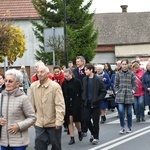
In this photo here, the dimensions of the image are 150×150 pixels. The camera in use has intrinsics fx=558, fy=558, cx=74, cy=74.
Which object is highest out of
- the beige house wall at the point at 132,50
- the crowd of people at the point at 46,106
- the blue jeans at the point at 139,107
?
the beige house wall at the point at 132,50

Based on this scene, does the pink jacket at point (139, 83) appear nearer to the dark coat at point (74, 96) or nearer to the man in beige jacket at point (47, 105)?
the dark coat at point (74, 96)

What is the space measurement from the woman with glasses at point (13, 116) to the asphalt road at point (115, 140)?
4827 mm

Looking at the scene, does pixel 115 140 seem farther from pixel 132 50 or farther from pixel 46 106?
pixel 132 50

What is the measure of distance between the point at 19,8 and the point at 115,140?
4007cm

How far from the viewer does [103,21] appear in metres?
68.6

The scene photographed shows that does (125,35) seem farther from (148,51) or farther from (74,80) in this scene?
(74,80)

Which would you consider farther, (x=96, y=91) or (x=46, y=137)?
(x=96, y=91)

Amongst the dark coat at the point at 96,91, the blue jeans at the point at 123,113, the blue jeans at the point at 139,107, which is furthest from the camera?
Result: the blue jeans at the point at 139,107

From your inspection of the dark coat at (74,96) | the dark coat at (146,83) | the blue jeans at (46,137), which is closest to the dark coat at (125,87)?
the dark coat at (74,96)

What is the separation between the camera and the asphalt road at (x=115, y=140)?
11.8m

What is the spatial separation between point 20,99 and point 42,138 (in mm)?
1704

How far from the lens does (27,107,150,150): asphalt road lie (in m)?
11.8

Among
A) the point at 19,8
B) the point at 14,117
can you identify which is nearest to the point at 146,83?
the point at 14,117

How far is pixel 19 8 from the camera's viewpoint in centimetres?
5162
